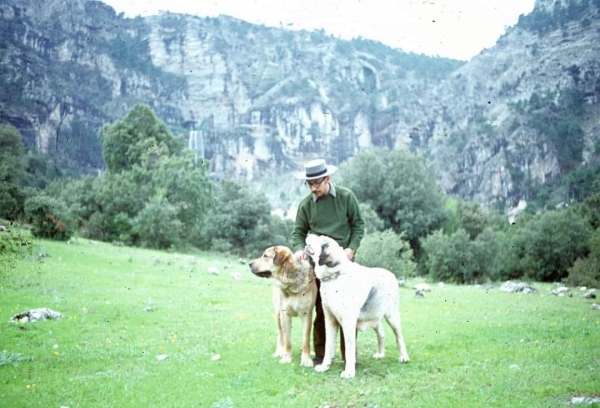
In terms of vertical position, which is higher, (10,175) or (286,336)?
(10,175)

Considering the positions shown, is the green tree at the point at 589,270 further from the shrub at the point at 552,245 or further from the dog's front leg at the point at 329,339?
the dog's front leg at the point at 329,339

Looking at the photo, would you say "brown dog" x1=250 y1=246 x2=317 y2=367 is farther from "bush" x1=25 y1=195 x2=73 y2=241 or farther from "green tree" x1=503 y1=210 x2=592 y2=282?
"green tree" x1=503 y1=210 x2=592 y2=282

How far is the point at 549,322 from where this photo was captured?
12.4 meters

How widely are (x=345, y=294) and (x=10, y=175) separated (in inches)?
1816

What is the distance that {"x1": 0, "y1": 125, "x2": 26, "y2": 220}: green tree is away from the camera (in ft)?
110

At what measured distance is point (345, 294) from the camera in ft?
26.1

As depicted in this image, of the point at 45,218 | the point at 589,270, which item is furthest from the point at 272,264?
the point at 589,270

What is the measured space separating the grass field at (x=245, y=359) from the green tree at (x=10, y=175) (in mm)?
18926

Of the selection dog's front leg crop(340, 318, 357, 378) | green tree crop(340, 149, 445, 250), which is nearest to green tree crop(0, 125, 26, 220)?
dog's front leg crop(340, 318, 357, 378)

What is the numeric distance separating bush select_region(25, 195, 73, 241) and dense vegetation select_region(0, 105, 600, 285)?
7cm

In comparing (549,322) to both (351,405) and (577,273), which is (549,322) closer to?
(351,405)

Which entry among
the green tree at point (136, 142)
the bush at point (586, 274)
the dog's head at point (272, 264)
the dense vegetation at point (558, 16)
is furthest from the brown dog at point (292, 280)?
the dense vegetation at point (558, 16)

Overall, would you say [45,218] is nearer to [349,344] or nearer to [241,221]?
[241,221]

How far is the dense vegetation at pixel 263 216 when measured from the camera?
36.7 metres
